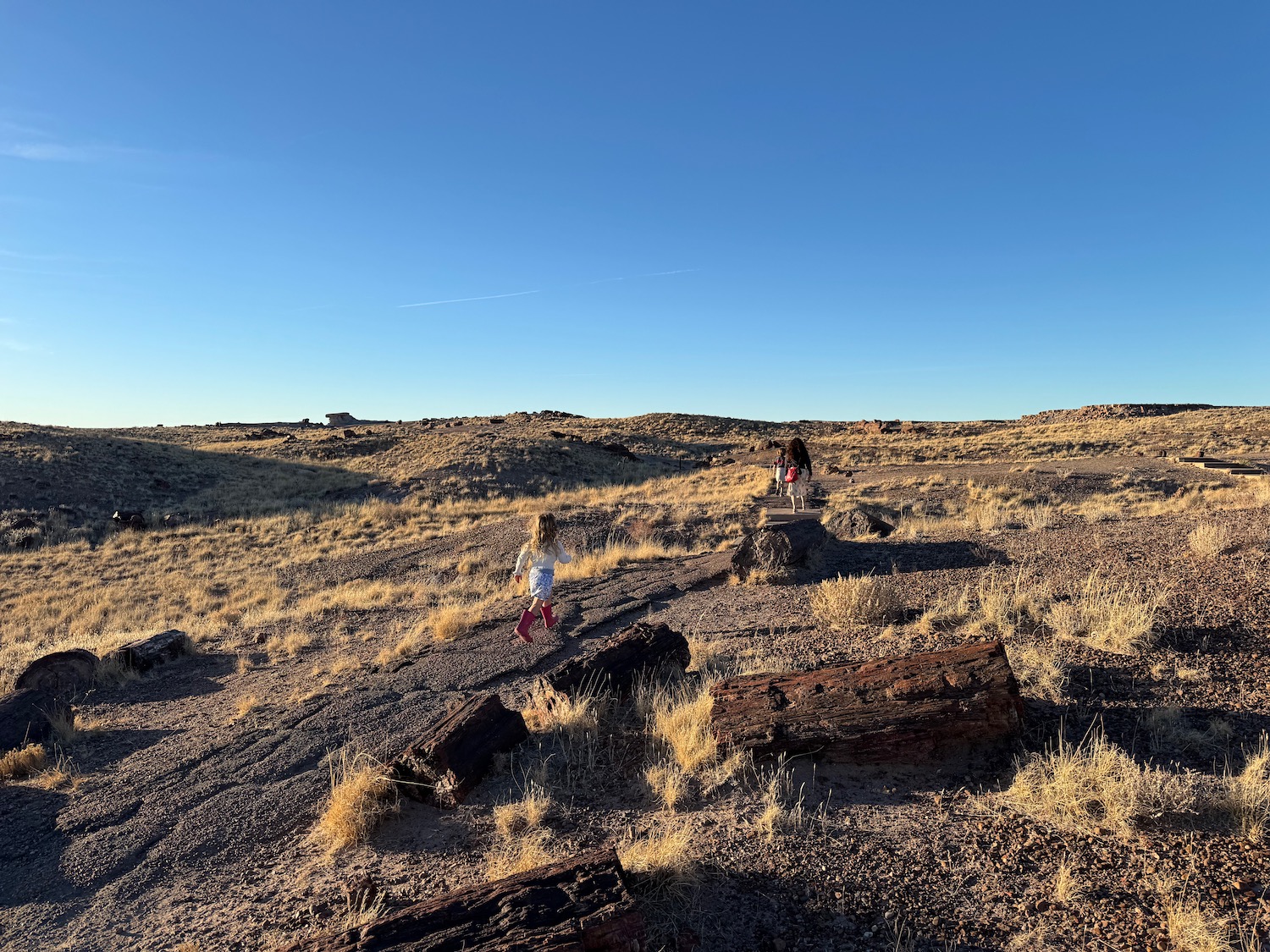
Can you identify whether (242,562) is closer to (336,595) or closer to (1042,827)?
(336,595)

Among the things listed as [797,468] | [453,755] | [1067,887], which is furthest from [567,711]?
[797,468]

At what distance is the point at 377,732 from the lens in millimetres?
6020

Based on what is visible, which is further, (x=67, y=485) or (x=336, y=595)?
(x=67, y=485)

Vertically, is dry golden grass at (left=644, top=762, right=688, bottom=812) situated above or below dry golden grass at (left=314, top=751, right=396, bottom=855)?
above

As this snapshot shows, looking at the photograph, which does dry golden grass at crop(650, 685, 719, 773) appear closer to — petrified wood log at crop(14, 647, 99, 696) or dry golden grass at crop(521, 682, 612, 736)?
dry golden grass at crop(521, 682, 612, 736)

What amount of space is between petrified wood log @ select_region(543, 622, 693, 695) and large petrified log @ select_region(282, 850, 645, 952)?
275 cm

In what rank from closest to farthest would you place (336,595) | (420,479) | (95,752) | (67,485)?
(95,752) → (336,595) → (67,485) → (420,479)

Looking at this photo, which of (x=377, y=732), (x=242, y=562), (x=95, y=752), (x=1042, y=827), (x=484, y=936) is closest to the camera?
(x=484, y=936)

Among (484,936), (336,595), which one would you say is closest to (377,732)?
(484,936)

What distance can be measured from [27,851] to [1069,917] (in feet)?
22.0

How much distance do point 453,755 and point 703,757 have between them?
1.77 meters

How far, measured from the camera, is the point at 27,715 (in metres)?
7.16

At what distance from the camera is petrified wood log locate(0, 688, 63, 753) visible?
6832 millimetres

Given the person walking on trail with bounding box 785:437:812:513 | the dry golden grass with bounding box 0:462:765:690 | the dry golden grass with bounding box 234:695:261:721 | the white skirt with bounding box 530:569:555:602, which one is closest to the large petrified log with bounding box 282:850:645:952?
the dry golden grass with bounding box 234:695:261:721
